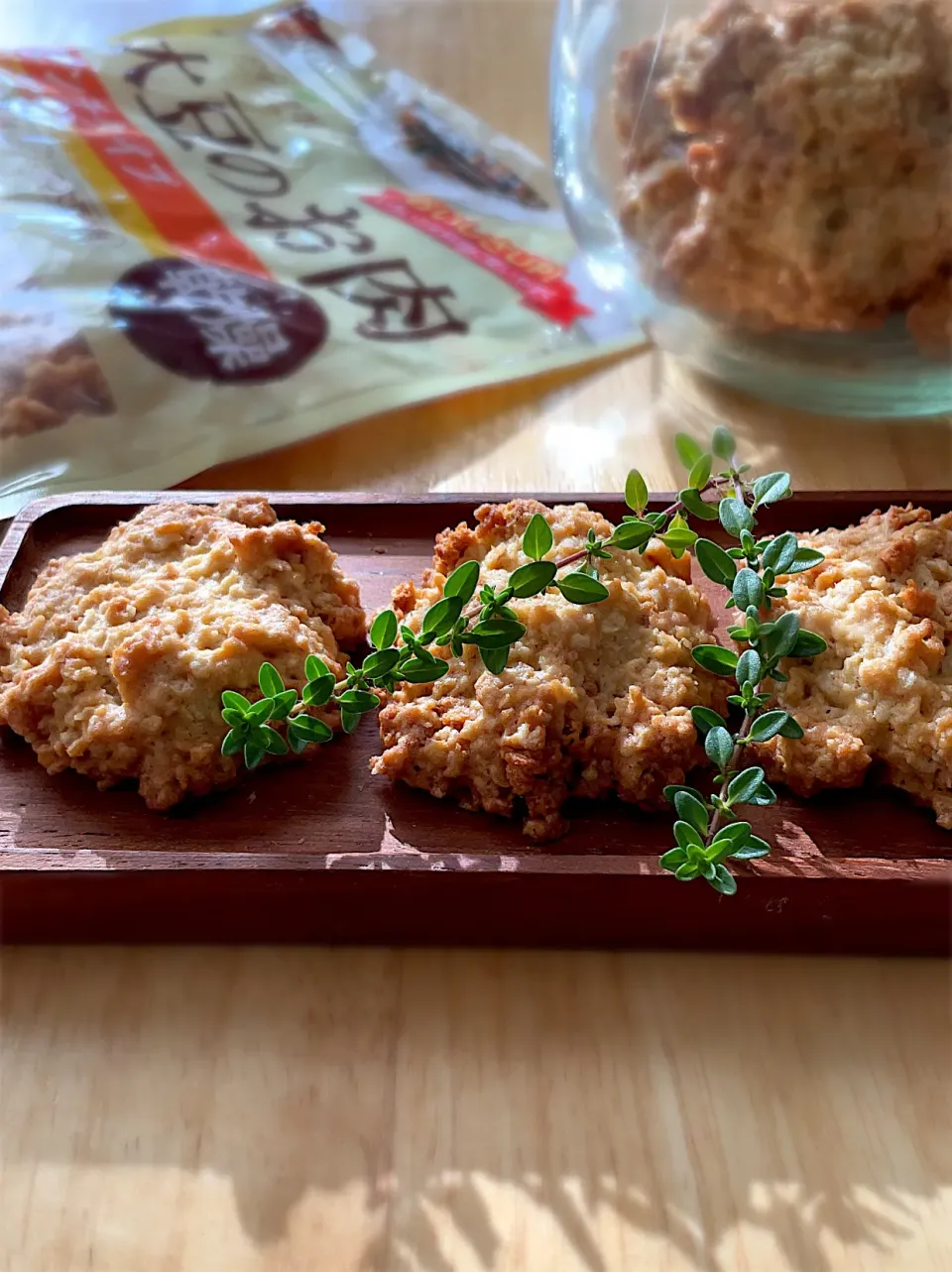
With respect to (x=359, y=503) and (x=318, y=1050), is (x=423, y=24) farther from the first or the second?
(x=318, y=1050)

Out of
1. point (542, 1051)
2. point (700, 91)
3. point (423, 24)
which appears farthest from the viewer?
point (423, 24)

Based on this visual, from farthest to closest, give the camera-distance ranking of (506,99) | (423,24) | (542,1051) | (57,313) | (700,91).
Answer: (423,24) → (506,99) → (57,313) → (700,91) → (542,1051)

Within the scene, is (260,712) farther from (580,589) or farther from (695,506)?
(695,506)

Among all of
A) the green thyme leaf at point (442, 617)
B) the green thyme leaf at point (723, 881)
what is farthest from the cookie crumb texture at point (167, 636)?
the green thyme leaf at point (723, 881)

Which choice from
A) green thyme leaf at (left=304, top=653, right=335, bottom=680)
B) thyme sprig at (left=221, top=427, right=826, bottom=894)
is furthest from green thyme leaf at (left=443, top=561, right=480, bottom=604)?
green thyme leaf at (left=304, top=653, right=335, bottom=680)

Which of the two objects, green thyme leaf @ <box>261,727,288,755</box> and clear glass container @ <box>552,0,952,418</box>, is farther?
clear glass container @ <box>552,0,952,418</box>

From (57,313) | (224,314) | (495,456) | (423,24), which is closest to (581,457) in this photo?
(495,456)

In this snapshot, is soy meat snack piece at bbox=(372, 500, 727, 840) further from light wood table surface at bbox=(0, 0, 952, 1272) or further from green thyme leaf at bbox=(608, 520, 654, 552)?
light wood table surface at bbox=(0, 0, 952, 1272)

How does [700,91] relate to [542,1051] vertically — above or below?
above
